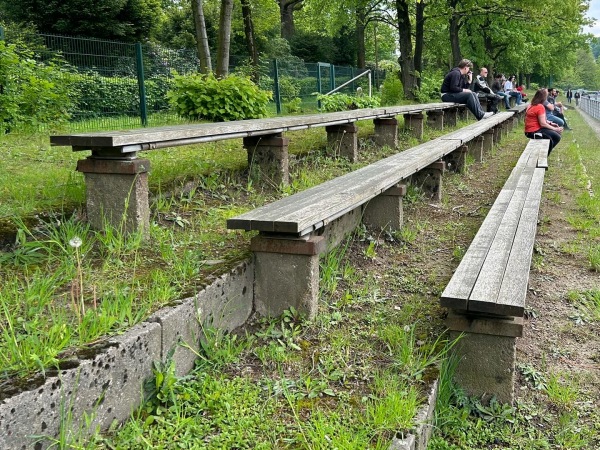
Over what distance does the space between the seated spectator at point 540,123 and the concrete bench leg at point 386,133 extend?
3.60 m

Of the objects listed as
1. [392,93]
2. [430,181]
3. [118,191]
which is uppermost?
[392,93]

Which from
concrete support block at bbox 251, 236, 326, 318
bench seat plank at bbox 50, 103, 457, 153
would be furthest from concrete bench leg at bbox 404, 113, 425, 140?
concrete support block at bbox 251, 236, 326, 318

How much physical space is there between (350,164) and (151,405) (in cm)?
471

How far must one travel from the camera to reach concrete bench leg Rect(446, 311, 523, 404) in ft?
9.18

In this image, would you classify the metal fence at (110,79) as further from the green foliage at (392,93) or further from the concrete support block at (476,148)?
the green foliage at (392,93)

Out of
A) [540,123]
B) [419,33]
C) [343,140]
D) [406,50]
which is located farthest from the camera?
[419,33]

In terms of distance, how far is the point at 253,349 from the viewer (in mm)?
2922

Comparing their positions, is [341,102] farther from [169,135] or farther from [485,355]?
[485,355]

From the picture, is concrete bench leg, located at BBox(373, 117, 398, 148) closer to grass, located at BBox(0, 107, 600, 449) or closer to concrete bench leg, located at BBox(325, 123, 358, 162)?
concrete bench leg, located at BBox(325, 123, 358, 162)

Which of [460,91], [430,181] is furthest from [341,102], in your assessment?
[430,181]

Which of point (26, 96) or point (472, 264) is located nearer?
point (472, 264)

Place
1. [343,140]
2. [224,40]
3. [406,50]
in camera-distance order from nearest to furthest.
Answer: [343,140], [224,40], [406,50]

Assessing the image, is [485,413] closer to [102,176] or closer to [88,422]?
[88,422]

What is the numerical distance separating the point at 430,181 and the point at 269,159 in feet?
6.71
